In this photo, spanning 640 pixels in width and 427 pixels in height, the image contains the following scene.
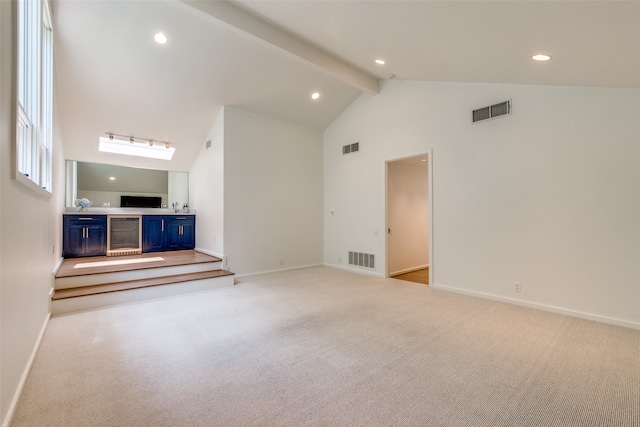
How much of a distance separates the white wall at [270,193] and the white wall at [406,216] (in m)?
1.81

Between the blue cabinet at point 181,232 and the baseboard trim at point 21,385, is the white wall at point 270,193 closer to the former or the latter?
the blue cabinet at point 181,232

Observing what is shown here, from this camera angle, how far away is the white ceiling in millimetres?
2449

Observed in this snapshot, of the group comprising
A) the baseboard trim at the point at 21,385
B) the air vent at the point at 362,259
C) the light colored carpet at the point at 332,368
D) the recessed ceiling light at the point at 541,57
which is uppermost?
the recessed ceiling light at the point at 541,57

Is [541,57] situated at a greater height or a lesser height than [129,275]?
greater

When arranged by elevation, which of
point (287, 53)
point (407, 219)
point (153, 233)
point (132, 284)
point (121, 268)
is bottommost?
point (132, 284)

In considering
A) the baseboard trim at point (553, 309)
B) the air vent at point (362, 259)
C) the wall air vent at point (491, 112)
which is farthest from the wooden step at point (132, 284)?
the wall air vent at point (491, 112)

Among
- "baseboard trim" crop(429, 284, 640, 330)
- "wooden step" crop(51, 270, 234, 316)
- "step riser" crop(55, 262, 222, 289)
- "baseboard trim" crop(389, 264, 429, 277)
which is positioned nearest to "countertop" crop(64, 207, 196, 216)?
"step riser" crop(55, 262, 222, 289)

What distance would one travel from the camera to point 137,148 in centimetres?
650

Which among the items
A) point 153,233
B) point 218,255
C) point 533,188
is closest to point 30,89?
point 218,255

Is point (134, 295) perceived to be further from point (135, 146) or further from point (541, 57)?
point (541, 57)

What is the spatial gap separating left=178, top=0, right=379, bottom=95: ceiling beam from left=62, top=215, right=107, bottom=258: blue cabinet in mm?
4934

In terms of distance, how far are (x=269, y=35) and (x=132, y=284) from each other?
4.02 meters

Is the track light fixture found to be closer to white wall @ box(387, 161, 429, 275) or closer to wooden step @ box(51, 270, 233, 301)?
wooden step @ box(51, 270, 233, 301)

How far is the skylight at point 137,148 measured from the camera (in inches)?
241
